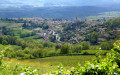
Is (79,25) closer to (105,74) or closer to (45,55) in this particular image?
(45,55)

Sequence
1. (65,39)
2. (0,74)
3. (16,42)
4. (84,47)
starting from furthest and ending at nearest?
(65,39) < (16,42) < (84,47) < (0,74)

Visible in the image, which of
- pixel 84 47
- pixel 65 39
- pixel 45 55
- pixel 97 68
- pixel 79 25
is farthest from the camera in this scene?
pixel 79 25

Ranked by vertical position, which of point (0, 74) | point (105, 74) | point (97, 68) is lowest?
point (0, 74)

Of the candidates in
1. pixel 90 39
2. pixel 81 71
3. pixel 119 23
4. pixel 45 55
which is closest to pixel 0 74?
pixel 81 71

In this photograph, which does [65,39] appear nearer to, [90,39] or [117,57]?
[90,39]

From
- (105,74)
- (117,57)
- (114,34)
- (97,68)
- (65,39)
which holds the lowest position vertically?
(65,39)

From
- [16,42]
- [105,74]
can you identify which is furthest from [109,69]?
[16,42]

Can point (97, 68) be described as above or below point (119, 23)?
above

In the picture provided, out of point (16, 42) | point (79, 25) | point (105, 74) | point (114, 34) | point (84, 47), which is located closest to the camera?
point (105, 74)

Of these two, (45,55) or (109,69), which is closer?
(109,69)
